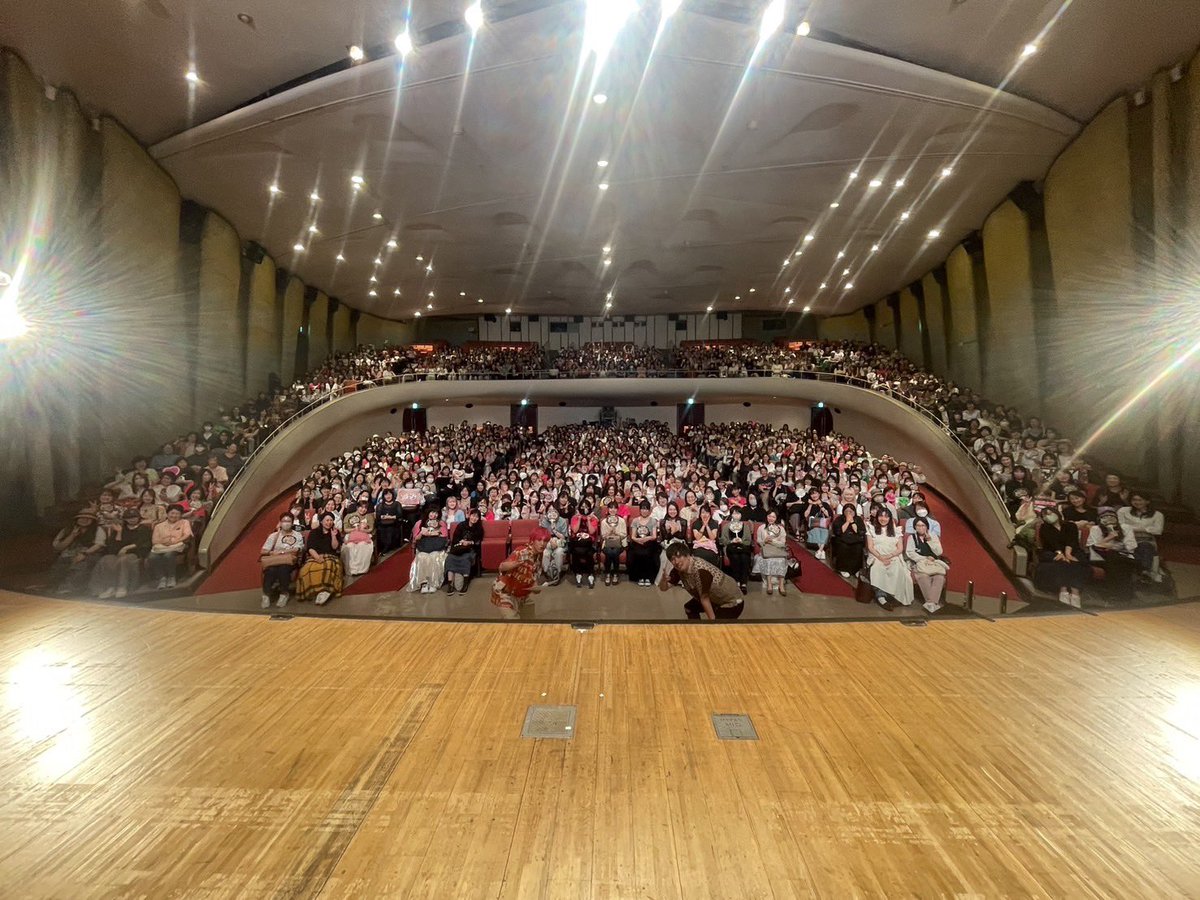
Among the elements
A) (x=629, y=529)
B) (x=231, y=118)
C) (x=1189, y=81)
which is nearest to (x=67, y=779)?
(x=629, y=529)

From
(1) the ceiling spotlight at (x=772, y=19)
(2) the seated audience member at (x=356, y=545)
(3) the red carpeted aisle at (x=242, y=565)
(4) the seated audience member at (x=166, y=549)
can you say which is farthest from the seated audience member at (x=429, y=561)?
(1) the ceiling spotlight at (x=772, y=19)

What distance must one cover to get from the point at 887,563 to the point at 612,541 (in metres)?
3.18

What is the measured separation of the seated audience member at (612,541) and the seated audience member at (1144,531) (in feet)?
18.5

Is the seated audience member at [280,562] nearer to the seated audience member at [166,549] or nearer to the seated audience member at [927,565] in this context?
the seated audience member at [166,549]

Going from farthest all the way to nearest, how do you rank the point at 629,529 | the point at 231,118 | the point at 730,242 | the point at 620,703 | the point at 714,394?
the point at 714,394
the point at 730,242
the point at 231,118
the point at 629,529
the point at 620,703

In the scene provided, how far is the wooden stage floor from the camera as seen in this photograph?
196cm

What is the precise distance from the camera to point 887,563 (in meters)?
5.80

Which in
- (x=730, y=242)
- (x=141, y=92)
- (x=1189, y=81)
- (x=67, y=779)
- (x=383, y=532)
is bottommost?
(x=67, y=779)

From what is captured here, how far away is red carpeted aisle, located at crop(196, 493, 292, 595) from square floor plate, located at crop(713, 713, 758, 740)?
21.4 feet

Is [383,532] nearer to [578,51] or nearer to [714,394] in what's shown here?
[578,51]

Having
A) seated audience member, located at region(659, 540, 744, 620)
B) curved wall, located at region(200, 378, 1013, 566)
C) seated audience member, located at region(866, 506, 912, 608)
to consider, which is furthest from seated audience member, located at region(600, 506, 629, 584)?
curved wall, located at region(200, 378, 1013, 566)

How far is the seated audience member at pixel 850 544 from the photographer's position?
6.69 metres

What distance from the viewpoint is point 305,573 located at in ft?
19.7

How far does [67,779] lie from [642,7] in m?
9.66
